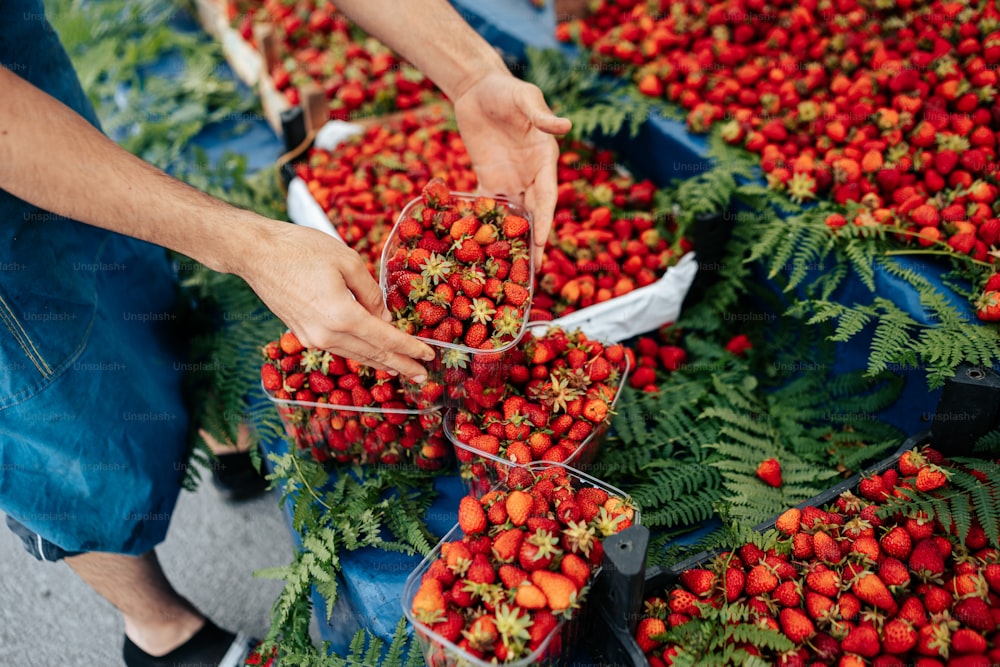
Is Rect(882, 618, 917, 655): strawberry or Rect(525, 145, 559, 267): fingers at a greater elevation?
Rect(525, 145, 559, 267): fingers

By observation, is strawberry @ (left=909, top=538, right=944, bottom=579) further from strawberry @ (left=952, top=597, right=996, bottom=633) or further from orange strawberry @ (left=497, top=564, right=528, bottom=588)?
orange strawberry @ (left=497, top=564, right=528, bottom=588)

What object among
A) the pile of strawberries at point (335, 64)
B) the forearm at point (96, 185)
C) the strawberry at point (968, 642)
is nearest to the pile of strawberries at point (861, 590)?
the strawberry at point (968, 642)

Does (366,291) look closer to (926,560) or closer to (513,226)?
(513,226)

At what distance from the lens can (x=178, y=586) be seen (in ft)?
8.43

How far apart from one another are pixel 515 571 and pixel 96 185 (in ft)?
3.39

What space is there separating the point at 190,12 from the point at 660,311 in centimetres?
429

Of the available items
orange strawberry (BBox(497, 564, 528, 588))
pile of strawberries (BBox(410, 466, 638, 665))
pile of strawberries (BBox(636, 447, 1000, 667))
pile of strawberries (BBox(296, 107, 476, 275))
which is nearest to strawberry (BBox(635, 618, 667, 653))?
pile of strawberries (BBox(636, 447, 1000, 667))

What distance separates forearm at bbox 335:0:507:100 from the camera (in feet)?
6.14

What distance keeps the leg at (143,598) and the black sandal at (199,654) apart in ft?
0.06

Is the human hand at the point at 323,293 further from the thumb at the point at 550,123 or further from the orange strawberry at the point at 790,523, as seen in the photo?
the orange strawberry at the point at 790,523

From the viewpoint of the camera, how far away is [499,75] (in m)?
1.83

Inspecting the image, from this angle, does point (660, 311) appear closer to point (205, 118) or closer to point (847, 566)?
point (847, 566)

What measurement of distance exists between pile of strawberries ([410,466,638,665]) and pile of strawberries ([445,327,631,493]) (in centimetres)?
15

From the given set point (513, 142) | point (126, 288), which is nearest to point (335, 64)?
→ point (126, 288)
